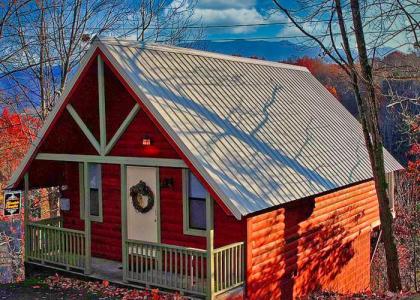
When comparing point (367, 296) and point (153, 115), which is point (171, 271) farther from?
point (367, 296)

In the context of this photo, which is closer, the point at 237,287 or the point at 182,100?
the point at 237,287

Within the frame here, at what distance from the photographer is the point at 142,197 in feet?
43.7

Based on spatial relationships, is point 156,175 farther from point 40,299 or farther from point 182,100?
point 40,299

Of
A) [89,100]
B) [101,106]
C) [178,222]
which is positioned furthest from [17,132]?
[178,222]

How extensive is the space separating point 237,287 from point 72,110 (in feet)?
20.2

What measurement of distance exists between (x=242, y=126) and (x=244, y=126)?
9 cm

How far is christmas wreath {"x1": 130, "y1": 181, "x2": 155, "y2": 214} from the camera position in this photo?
519 inches

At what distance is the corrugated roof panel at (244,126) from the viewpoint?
1130cm

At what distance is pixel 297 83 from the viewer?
20188 mm

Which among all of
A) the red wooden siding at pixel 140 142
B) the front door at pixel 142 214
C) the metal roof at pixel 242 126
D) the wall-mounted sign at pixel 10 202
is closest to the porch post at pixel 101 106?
the metal roof at pixel 242 126

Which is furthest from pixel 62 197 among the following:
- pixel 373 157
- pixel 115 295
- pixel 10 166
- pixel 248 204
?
Answer: pixel 10 166

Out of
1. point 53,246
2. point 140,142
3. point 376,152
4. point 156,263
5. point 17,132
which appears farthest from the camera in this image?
point 17,132

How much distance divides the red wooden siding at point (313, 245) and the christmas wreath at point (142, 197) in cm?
296

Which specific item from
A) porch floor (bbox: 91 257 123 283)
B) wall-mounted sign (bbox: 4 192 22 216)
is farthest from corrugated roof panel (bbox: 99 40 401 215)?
wall-mounted sign (bbox: 4 192 22 216)
